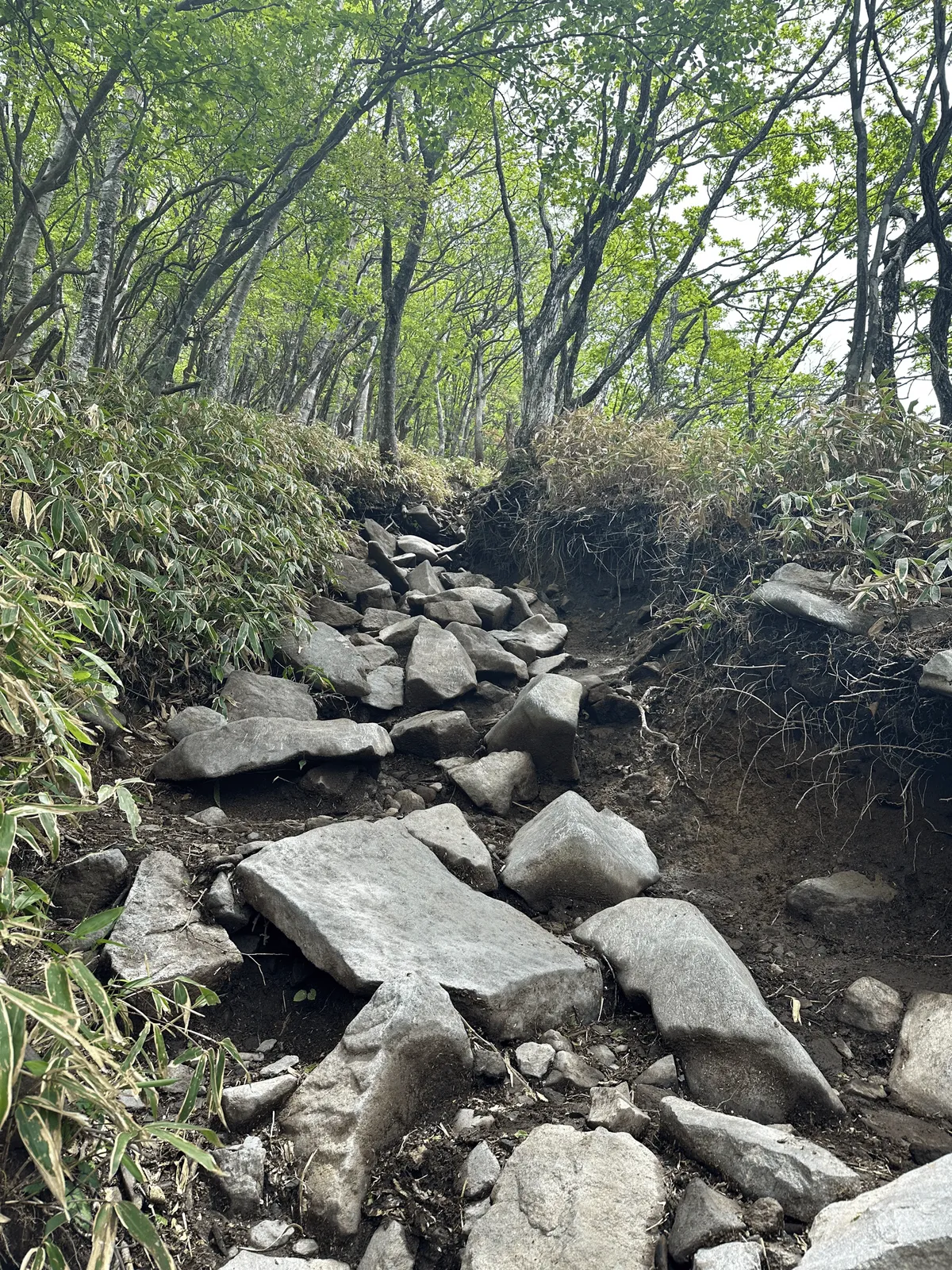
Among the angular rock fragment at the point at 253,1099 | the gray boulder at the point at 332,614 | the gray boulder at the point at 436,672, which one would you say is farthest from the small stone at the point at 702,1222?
the gray boulder at the point at 332,614

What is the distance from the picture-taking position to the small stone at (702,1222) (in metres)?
1.52

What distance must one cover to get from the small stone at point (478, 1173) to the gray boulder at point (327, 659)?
2.80 metres

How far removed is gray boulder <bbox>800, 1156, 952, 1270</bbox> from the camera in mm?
1172

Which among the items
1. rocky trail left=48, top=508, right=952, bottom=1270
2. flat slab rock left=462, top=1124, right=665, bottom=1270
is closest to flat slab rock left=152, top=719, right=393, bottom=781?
rocky trail left=48, top=508, right=952, bottom=1270

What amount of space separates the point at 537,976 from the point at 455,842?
0.85m

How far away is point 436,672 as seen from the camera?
4.46m

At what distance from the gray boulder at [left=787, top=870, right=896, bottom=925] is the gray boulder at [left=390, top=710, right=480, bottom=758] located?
1760 millimetres

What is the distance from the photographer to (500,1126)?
1.86 m

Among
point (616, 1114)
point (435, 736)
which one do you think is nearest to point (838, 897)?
point (616, 1114)

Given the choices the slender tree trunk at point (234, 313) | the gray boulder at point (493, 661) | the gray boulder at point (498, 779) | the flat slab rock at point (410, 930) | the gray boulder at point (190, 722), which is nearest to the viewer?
the flat slab rock at point (410, 930)

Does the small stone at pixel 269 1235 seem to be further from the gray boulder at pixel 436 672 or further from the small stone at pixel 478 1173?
the gray boulder at pixel 436 672

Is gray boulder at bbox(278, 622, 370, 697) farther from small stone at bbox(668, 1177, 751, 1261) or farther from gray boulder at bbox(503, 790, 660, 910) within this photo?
small stone at bbox(668, 1177, 751, 1261)

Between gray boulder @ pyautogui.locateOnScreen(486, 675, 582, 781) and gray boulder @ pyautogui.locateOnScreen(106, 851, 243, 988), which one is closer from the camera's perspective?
gray boulder @ pyautogui.locateOnScreen(106, 851, 243, 988)

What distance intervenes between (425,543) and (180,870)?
520cm
